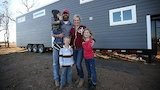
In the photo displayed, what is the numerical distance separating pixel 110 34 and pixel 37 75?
533cm

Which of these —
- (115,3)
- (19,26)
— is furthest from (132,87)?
(19,26)

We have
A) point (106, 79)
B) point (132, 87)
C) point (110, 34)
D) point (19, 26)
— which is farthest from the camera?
point (19, 26)

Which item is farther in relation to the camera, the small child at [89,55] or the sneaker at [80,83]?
the sneaker at [80,83]

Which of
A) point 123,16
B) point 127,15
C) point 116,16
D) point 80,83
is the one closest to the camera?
point 80,83

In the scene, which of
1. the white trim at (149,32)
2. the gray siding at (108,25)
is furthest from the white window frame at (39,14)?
the white trim at (149,32)

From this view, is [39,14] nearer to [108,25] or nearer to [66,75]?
[108,25]

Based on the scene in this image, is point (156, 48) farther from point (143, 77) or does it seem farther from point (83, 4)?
point (83, 4)

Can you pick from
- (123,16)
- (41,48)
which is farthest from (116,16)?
(41,48)

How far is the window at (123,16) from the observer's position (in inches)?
451

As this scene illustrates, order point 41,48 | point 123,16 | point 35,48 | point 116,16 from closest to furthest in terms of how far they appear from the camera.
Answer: point 123,16 → point 116,16 → point 41,48 → point 35,48

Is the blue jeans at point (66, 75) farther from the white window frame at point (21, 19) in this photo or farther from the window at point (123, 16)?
the white window frame at point (21, 19)

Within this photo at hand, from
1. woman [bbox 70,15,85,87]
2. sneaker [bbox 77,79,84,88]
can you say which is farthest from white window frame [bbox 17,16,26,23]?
sneaker [bbox 77,79,84,88]

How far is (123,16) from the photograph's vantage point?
11.9 meters

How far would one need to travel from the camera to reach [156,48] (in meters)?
11.6
